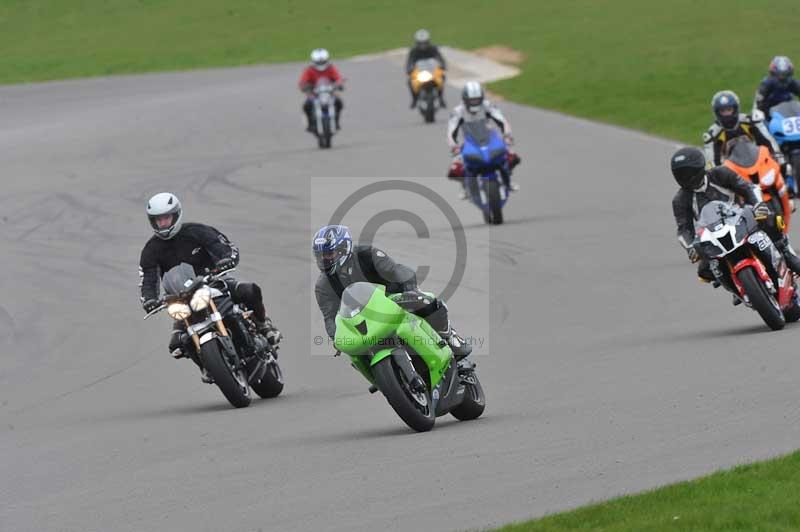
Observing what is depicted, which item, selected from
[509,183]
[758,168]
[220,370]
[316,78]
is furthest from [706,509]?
[316,78]

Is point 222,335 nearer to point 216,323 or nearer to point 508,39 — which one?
point 216,323

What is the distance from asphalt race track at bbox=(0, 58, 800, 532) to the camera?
945 centimetres

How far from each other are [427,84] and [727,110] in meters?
20.2

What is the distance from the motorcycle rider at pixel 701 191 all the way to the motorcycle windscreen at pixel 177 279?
13.9 feet

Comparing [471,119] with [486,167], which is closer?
[486,167]

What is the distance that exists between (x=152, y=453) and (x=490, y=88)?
34299 mm

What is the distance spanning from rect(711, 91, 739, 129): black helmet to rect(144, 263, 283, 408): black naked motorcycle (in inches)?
257

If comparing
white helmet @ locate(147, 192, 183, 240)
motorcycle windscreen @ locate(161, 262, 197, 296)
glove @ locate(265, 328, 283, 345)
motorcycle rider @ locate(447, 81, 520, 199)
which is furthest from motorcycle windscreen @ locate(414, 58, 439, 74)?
motorcycle windscreen @ locate(161, 262, 197, 296)

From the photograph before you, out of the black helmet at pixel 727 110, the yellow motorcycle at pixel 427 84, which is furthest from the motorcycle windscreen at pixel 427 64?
the black helmet at pixel 727 110

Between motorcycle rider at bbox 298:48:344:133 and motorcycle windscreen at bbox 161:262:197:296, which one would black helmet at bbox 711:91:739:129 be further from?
motorcycle rider at bbox 298:48:344:133

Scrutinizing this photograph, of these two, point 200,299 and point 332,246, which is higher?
point 332,246

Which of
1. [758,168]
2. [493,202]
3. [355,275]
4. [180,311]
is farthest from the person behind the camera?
[493,202]

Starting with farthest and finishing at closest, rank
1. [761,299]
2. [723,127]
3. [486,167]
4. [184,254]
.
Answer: [486,167]
[723,127]
[184,254]
[761,299]

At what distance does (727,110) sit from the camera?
720 inches
